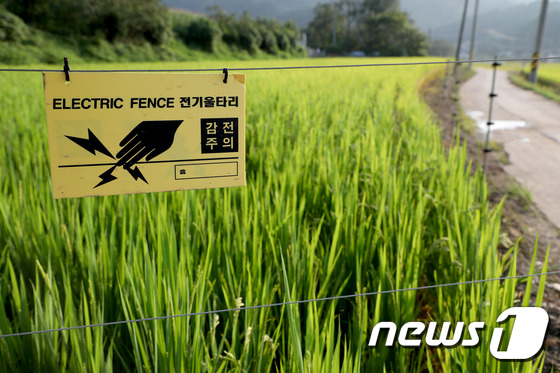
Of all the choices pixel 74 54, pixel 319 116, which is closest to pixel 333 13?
pixel 74 54

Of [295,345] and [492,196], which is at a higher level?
[295,345]

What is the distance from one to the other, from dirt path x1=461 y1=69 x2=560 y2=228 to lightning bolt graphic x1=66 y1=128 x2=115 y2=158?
277 centimetres

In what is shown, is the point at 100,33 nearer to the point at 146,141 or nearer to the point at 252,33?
the point at 252,33

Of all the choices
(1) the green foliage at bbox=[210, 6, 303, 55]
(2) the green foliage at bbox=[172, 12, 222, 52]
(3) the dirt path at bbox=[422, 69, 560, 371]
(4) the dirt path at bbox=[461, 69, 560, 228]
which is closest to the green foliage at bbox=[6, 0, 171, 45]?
(2) the green foliage at bbox=[172, 12, 222, 52]

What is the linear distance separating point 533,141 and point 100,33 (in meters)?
22.1

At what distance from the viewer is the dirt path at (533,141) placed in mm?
3513

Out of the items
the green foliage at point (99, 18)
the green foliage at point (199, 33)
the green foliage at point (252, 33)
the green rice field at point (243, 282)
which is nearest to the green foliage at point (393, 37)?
the green foliage at point (252, 33)

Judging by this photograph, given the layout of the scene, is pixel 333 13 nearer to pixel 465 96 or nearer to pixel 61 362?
pixel 465 96

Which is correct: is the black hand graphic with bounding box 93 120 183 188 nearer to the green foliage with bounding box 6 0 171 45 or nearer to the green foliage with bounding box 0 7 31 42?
the green foliage with bounding box 0 7 31 42

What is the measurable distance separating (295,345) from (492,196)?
2859 millimetres

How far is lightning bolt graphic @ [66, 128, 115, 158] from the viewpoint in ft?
2.67

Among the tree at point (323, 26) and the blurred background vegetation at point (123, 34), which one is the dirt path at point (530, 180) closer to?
the blurred background vegetation at point (123, 34)

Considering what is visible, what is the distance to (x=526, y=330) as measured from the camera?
3.21 ft

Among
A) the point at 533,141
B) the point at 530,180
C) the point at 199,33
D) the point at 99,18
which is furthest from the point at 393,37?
the point at 530,180
